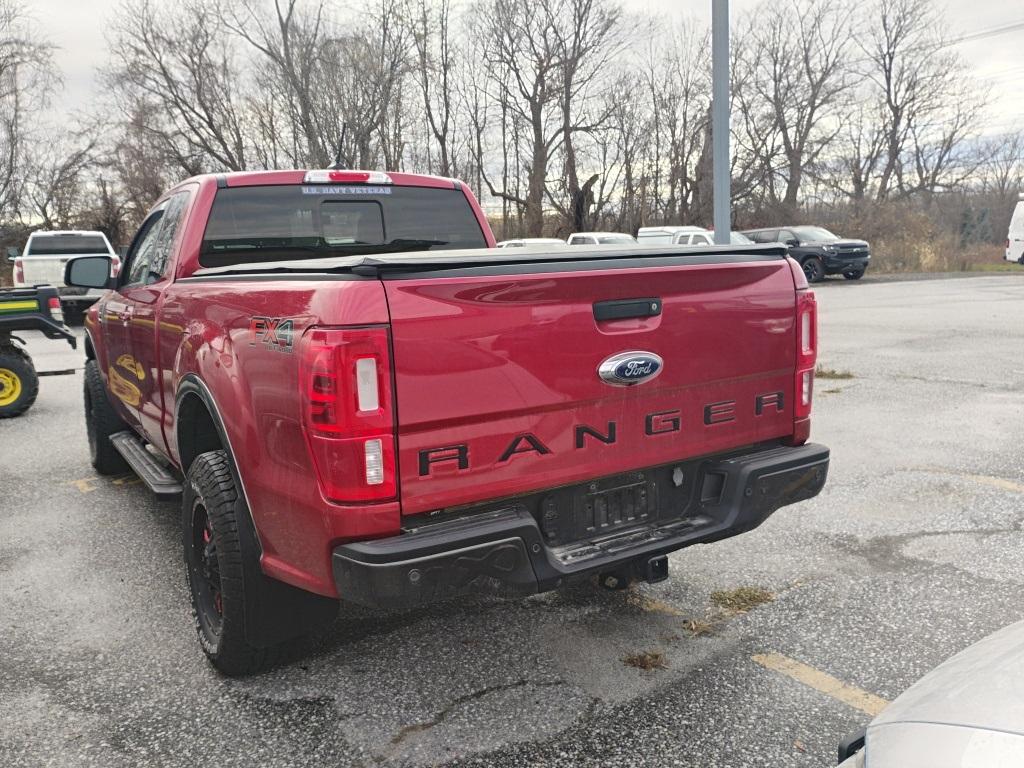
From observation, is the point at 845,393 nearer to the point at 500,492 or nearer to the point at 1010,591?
the point at 1010,591

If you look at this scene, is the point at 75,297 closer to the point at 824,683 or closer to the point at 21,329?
the point at 21,329

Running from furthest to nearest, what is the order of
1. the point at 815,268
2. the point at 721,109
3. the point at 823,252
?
the point at 815,268 < the point at 823,252 < the point at 721,109

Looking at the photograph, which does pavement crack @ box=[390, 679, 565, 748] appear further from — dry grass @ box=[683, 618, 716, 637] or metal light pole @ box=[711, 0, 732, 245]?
metal light pole @ box=[711, 0, 732, 245]

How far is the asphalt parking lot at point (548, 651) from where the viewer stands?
8.98 ft

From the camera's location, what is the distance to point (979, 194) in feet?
154

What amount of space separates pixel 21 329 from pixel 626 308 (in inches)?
299

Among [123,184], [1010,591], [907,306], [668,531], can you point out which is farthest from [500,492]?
[123,184]

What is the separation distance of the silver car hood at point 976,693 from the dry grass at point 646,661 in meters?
1.44

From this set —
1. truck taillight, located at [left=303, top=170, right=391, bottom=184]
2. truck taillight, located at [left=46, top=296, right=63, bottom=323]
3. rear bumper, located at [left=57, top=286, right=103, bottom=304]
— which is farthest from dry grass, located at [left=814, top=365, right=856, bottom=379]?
rear bumper, located at [left=57, top=286, right=103, bottom=304]

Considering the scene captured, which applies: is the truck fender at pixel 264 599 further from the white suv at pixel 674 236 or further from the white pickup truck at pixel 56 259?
the white suv at pixel 674 236

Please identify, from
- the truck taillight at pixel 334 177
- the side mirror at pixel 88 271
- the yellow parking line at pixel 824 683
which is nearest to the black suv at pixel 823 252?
the truck taillight at pixel 334 177

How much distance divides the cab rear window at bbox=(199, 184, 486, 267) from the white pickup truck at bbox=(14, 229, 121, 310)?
13.5m

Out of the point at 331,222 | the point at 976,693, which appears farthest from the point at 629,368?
the point at 331,222

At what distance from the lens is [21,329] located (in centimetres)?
828
